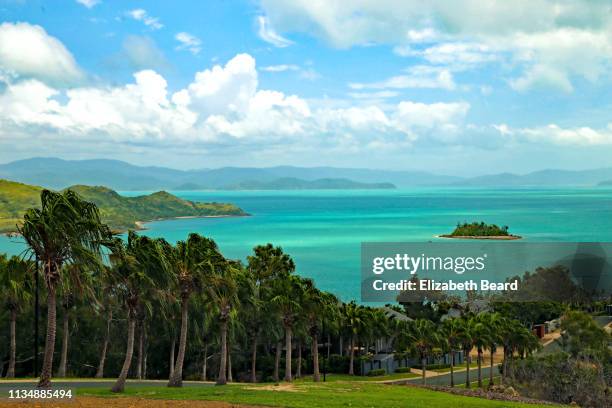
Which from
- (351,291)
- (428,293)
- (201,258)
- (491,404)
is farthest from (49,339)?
(351,291)

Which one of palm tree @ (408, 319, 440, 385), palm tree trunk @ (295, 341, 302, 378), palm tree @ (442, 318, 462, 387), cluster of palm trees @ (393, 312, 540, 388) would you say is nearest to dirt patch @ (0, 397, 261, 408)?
palm tree trunk @ (295, 341, 302, 378)

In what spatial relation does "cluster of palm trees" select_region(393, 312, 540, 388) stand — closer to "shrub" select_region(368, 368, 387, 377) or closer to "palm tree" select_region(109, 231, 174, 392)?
"shrub" select_region(368, 368, 387, 377)

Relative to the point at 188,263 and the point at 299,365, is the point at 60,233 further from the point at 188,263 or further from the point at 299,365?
the point at 299,365

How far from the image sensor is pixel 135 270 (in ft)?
84.2

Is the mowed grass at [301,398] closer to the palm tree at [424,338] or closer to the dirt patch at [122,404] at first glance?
the dirt patch at [122,404]

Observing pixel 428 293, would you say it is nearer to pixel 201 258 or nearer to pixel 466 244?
pixel 201 258

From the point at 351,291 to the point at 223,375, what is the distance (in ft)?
259

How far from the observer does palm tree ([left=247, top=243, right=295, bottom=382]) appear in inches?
1742

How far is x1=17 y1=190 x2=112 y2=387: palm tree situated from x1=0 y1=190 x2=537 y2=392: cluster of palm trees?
0.04m

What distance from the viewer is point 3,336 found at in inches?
1660

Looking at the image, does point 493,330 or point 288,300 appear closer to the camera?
point 288,300

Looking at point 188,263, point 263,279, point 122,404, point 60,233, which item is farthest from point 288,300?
point 122,404

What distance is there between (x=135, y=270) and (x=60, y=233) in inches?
178

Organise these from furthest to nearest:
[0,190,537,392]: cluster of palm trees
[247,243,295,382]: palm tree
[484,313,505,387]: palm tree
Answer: [484,313,505,387]: palm tree
[247,243,295,382]: palm tree
[0,190,537,392]: cluster of palm trees
